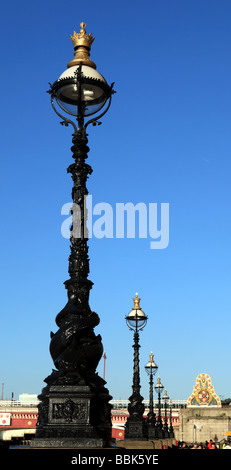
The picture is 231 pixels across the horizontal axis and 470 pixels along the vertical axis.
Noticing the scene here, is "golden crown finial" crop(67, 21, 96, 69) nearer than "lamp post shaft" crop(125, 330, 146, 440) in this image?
Yes

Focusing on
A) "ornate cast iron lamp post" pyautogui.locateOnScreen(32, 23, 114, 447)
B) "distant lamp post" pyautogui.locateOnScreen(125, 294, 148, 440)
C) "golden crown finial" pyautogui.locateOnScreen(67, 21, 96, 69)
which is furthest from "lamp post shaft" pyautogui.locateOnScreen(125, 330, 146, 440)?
"golden crown finial" pyautogui.locateOnScreen(67, 21, 96, 69)

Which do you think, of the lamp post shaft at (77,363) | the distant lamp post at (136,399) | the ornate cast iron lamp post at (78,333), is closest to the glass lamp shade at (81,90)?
the ornate cast iron lamp post at (78,333)

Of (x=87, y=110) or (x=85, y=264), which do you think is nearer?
(x=85, y=264)

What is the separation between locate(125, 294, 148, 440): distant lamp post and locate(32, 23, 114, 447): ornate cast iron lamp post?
14462 mm

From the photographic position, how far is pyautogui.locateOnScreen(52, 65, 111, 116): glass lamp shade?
1067 centimetres

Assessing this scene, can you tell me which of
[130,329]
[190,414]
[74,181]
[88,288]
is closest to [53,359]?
[88,288]

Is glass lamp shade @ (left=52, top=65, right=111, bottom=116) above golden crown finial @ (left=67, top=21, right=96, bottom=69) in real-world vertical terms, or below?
below

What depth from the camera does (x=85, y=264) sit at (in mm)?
9922

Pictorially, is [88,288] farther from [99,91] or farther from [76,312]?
[99,91]

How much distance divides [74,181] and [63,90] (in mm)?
2049

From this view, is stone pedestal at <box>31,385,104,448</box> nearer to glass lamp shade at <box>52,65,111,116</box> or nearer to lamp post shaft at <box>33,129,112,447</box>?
lamp post shaft at <box>33,129,112,447</box>

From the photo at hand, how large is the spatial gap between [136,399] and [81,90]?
16.4 meters

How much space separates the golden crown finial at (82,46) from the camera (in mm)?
11125
